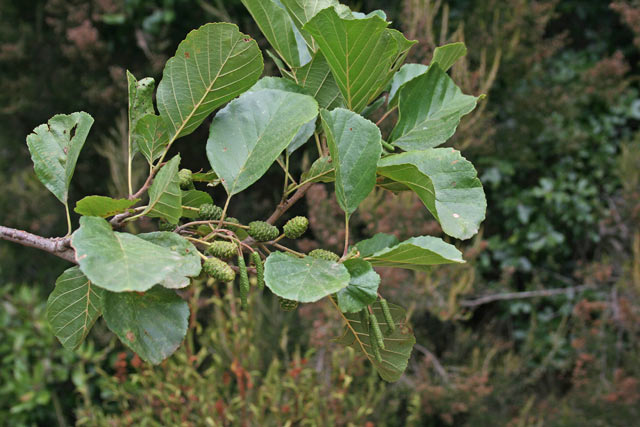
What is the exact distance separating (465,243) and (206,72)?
220 centimetres

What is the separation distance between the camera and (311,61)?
0.48m

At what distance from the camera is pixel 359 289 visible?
0.37 metres

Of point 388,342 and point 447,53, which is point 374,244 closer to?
point 388,342

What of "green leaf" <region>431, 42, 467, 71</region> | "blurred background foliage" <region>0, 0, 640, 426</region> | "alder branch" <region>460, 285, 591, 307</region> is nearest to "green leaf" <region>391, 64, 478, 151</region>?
"green leaf" <region>431, 42, 467, 71</region>

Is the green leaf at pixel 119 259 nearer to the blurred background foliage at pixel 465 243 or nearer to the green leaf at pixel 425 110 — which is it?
the green leaf at pixel 425 110

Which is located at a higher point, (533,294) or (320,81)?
(320,81)

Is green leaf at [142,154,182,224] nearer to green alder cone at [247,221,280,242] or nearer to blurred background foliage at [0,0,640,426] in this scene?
green alder cone at [247,221,280,242]

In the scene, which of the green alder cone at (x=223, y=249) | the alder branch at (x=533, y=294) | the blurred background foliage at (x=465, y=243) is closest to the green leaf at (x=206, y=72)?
the green alder cone at (x=223, y=249)

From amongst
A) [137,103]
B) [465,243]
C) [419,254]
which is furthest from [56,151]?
[465,243]

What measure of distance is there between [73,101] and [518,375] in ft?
7.64

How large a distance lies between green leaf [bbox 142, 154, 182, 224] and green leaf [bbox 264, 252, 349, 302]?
0.08 m

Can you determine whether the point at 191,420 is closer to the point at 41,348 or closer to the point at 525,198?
the point at 41,348

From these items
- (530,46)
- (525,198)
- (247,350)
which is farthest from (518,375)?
(530,46)

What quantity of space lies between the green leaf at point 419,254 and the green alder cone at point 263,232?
0.28 feet
